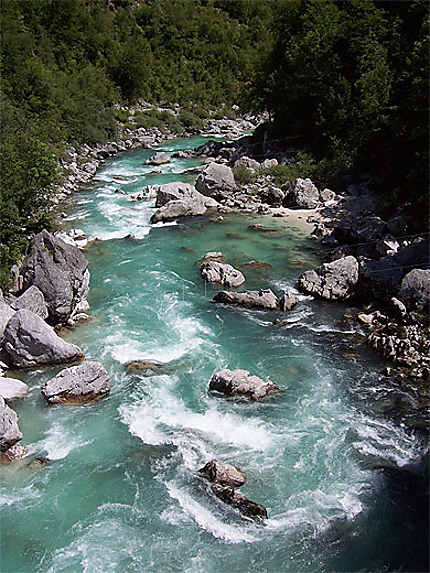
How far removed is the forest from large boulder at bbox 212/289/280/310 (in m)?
6.48

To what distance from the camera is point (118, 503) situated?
34.4 ft

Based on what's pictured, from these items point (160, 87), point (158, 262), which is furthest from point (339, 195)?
point (160, 87)

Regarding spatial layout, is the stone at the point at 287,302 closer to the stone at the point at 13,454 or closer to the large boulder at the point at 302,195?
the stone at the point at 13,454

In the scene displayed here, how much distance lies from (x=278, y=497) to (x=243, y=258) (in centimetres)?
1245

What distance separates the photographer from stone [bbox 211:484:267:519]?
33.0 ft

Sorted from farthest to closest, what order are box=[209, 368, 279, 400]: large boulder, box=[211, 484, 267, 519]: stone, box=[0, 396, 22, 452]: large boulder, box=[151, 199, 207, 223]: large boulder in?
box=[151, 199, 207, 223]: large boulder
box=[209, 368, 279, 400]: large boulder
box=[0, 396, 22, 452]: large boulder
box=[211, 484, 267, 519]: stone

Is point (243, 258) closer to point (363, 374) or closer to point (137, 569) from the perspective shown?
point (363, 374)

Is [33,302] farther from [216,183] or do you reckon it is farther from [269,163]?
[269,163]

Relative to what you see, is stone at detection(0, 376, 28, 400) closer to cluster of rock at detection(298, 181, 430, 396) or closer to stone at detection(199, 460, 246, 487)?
stone at detection(199, 460, 246, 487)

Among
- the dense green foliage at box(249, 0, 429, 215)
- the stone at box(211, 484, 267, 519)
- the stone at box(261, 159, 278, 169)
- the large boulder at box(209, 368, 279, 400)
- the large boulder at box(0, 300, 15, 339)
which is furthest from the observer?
the stone at box(261, 159, 278, 169)

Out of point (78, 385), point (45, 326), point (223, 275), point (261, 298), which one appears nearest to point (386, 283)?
point (261, 298)

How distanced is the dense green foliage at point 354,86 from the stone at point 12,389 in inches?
582

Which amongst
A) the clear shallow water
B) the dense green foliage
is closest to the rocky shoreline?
the clear shallow water

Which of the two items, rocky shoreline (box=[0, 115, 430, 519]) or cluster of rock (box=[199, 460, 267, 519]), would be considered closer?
cluster of rock (box=[199, 460, 267, 519])
